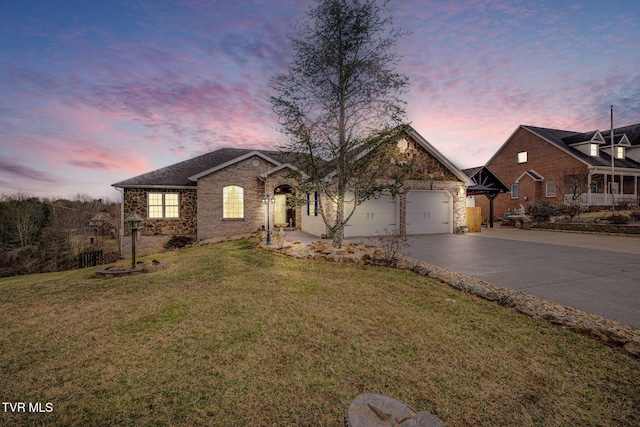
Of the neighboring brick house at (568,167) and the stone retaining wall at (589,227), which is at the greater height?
the neighboring brick house at (568,167)

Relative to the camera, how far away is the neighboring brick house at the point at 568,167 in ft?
80.6

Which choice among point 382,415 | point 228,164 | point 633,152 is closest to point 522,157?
point 633,152

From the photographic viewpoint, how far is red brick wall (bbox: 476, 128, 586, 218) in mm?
26812

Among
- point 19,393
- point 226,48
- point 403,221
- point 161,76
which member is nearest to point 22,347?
point 19,393

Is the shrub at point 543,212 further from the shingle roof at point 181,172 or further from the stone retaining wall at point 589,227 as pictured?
the shingle roof at point 181,172

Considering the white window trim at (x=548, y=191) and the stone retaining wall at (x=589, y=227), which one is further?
the white window trim at (x=548, y=191)

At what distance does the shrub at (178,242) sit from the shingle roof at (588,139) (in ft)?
112

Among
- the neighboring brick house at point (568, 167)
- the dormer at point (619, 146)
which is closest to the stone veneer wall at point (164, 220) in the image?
the neighboring brick house at point (568, 167)

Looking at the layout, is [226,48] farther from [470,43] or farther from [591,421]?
[591,421]

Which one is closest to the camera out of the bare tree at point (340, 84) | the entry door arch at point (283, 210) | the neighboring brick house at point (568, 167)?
the bare tree at point (340, 84)

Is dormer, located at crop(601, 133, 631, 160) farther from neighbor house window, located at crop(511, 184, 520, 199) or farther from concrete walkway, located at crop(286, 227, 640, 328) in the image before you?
concrete walkway, located at crop(286, 227, 640, 328)

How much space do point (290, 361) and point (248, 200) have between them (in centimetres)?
1477

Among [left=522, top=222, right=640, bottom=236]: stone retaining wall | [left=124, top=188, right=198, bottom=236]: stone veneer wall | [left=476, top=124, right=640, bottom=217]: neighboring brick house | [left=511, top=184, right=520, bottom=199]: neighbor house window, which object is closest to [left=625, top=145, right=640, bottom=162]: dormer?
[left=476, top=124, right=640, bottom=217]: neighboring brick house

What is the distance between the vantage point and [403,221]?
53.0ft
